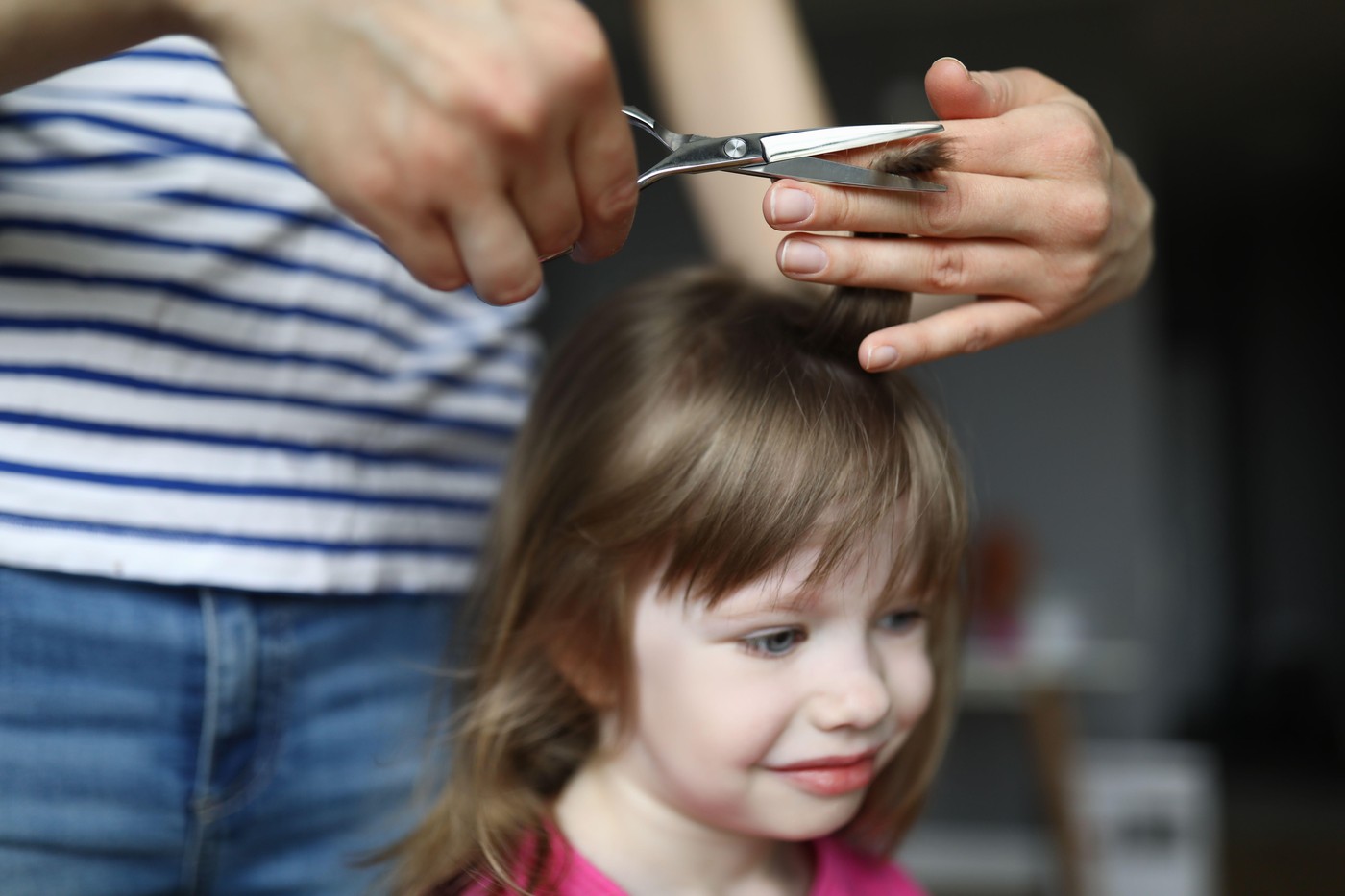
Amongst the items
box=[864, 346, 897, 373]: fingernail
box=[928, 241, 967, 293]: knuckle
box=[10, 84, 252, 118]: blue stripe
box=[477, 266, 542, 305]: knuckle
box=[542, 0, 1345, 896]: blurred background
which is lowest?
box=[542, 0, 1345, 896]: blurred background

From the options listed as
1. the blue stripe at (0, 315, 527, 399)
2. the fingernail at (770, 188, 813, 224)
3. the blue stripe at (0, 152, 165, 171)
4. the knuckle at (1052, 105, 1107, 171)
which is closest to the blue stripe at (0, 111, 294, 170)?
the blue stripe at (0, 152, 165, 171)

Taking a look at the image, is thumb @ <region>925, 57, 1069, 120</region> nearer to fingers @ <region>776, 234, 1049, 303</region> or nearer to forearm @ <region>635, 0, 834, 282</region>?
fingers @ <region>776, 234, 1049, 303</region>

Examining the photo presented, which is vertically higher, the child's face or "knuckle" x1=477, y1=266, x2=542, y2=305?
"knuckle" x1=477, y1=266, x2=542, y2=305

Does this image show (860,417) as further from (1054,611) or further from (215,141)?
(1054,611)

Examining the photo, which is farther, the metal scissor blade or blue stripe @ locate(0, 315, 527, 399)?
blue stripe @ locate(0, 315, 527, 399)

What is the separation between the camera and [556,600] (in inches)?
32.8

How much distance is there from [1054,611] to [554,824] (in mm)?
3288

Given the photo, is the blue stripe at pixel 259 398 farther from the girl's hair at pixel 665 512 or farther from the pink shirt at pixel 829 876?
the pink shirt at pixel 829 876

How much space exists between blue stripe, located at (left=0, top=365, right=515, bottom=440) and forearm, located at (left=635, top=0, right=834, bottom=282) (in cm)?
27

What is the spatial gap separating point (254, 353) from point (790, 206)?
17.0 inches

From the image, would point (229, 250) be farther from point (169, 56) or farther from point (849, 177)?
point (849, 177)

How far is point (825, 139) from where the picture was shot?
58 centimetres

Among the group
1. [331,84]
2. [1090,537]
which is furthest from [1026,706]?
A: [331,84]

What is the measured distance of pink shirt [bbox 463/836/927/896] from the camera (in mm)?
771
